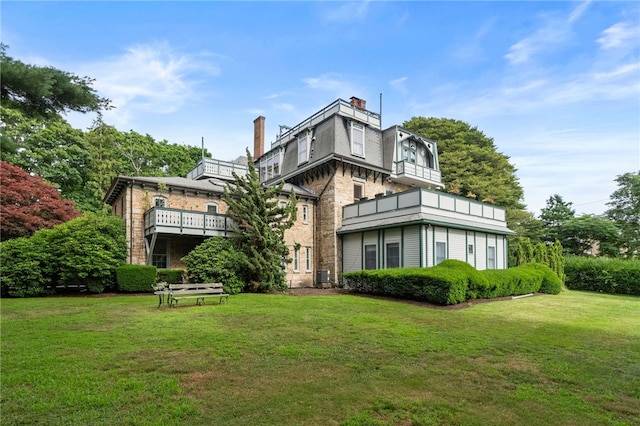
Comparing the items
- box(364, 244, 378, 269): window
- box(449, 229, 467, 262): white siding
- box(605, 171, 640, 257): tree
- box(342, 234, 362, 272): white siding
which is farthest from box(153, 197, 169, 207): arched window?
box(605, 171, 640, 257): tree

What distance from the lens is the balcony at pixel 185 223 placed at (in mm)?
17312

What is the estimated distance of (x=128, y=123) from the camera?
40.6 m

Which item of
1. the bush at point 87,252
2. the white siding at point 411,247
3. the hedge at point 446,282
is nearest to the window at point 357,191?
the white siding at point 411,247

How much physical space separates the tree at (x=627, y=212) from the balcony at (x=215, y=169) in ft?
116

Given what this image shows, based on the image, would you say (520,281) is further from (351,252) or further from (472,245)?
(351,252)

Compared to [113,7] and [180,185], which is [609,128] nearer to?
[113,7]

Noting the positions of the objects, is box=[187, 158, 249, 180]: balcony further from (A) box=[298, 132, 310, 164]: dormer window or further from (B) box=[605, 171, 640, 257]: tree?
(B) box=[605, 171, 640, 257]: tree

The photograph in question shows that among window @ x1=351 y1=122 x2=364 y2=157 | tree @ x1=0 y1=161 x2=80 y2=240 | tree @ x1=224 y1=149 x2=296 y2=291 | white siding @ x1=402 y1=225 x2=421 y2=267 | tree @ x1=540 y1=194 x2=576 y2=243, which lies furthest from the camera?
tree @ x1=540 y1=194 x2=576 y2=243

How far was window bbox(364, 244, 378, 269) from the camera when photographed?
20.7 metres

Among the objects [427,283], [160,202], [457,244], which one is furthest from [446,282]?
[160,202]

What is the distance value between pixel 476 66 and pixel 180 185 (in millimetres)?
15524

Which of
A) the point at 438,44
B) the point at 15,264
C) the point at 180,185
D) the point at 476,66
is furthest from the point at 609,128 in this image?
the point at 15,264

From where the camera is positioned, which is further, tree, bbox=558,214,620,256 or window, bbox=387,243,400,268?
tree, bbox=558,214,620,256

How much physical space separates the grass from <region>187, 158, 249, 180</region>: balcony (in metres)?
16.8
